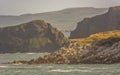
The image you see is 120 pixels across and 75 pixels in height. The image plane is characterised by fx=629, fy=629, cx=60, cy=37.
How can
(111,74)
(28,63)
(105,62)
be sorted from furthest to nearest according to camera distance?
(28,63)
(105,62)
(111,74)

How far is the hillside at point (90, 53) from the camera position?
478 feet

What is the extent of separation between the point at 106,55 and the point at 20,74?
3946 cm

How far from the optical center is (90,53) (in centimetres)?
15188

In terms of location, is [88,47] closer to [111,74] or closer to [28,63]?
[28,63]

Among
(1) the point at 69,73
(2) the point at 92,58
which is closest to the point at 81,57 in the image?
(2) the point at 92,58

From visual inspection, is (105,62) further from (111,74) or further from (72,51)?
(111,74)

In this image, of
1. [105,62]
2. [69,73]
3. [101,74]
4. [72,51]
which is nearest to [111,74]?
[101,74]

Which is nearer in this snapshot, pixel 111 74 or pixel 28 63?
pixel 111 74

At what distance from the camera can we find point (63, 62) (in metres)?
151

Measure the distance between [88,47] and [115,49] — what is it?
11.1m

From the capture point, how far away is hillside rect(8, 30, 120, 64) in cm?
14565

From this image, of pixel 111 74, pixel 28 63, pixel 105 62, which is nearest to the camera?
pixel 111 74

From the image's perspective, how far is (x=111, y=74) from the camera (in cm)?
10531

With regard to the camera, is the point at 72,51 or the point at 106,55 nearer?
the point at 106,55
